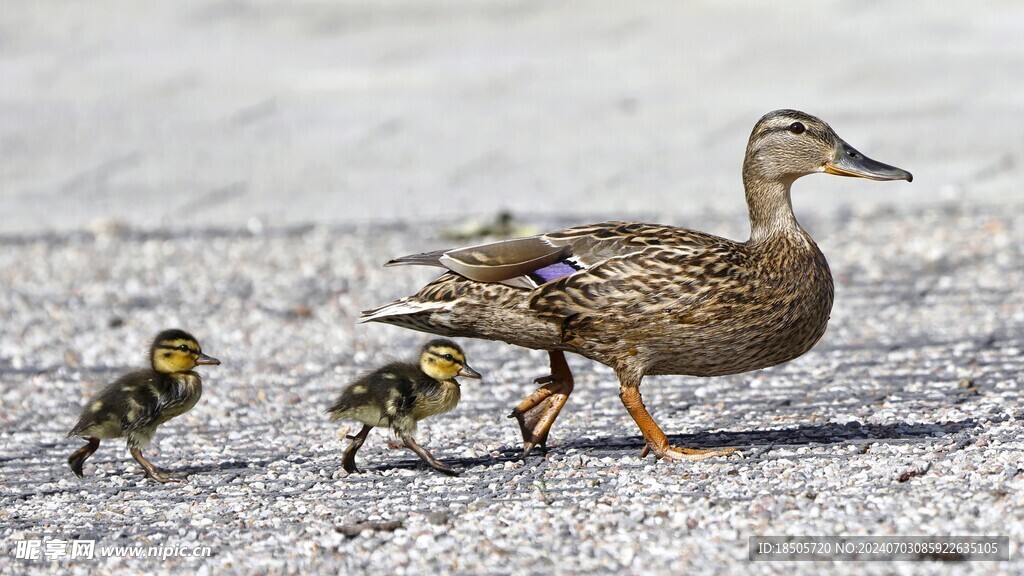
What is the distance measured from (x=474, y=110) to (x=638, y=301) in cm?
802

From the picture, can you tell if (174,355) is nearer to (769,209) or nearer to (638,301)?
(638,301)

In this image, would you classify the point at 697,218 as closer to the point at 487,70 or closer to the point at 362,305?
the point at 362,305

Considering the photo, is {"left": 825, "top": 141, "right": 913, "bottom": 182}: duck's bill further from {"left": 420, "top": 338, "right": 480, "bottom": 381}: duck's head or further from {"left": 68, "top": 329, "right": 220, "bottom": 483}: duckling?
{"left": 68, "top": 329, "right": 220, "bottom": 483}: duckling

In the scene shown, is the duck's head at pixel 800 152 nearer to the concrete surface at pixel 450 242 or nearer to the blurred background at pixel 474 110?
the concrete surface at pixel 450 242

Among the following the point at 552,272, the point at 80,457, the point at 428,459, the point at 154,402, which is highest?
the point at 552,272

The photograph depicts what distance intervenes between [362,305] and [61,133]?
6.01 meters

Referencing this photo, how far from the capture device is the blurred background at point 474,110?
10961 mm

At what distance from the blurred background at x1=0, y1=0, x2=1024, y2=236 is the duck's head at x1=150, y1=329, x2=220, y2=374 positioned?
5.00 metres

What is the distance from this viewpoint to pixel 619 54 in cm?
1366

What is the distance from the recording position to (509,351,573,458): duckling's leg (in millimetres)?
5176

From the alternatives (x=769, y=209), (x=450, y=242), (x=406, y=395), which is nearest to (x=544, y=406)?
(x=406, y=395)

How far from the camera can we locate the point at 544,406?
5.24 metres

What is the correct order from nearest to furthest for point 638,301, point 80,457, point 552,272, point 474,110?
point 638,301 → point 552,272 → point 80,457 → point 474,110

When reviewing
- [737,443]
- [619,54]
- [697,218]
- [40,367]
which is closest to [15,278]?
[40,367]
